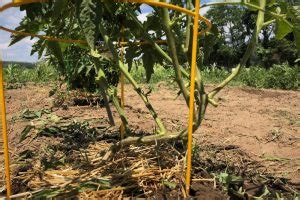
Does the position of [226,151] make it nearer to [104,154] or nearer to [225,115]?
[104,154]

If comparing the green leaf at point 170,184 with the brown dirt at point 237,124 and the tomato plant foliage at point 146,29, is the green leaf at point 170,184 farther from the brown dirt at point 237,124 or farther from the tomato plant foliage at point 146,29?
the brown dirt at point 237,124

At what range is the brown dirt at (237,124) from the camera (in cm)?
235

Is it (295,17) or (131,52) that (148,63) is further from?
(295,17)

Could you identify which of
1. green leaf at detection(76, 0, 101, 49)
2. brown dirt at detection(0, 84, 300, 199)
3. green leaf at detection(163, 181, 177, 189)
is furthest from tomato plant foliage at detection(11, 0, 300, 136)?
brown dirt at detection(0, 84, 300, 199)

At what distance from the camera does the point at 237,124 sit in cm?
345

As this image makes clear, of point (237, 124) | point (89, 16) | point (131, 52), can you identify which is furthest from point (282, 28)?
point (237, 124)

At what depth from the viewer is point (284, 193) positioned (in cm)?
172

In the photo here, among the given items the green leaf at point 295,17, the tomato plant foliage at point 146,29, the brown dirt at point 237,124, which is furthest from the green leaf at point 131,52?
the brown dirt at point 237,124

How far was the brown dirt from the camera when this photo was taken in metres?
2.35

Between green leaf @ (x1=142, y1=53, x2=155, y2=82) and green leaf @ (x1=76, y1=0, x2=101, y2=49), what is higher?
green leaf @ (x1=76, y1=0, x2=101, y2=49)

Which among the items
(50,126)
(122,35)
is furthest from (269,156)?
(50,126)

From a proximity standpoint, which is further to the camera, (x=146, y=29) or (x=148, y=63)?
(x=148, y=63)

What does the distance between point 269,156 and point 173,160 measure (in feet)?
3.23

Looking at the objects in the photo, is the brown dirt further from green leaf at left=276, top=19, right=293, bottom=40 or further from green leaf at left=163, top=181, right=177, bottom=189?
green leaf at left=276, top=19, right=293, bottom=40
